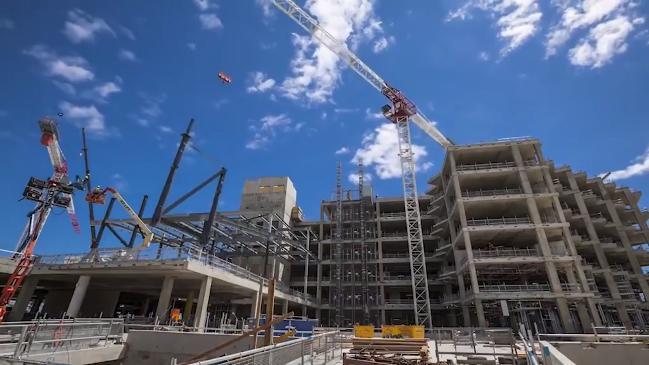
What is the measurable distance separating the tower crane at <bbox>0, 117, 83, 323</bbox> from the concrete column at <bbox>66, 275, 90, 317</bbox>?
3716 mm

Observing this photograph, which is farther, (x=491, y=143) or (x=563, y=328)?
(x=491, y=143)

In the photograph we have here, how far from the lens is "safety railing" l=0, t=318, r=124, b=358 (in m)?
12.7

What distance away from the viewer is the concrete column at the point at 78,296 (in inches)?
981

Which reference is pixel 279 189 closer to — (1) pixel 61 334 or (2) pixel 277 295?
(2) pixel 277 295

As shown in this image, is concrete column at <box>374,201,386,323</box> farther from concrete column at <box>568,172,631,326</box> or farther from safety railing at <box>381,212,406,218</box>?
concrete column at <box>568,172,631,326</box>

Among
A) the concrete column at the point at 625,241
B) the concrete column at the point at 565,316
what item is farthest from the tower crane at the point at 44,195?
the concrete column at the point at 625,241

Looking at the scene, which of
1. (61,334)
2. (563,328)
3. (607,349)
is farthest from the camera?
(563,328)

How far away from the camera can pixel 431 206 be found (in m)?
51.4

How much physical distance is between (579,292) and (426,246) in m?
23.0

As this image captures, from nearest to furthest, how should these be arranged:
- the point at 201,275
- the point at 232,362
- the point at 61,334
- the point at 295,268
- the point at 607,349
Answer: the point at 232,362 < the point at 61,334 < the point at 607,349 < the point at 201,275 < the point at 295,268

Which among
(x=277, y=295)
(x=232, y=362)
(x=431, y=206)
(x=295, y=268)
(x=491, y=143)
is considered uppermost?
(x=491, y=143)

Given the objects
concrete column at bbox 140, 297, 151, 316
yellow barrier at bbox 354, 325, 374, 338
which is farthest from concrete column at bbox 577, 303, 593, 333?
concrete column at bbox 140, 297, 151, 316

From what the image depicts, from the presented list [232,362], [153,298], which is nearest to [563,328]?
[232,362]

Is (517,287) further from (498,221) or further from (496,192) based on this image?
(496,192)
